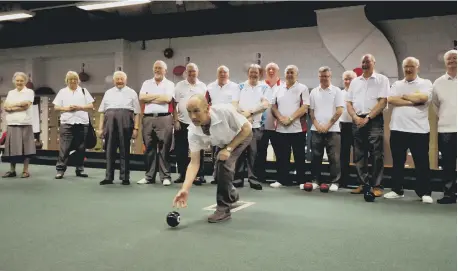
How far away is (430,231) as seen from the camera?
10.2ft

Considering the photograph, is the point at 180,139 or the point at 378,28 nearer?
the point at 180,139

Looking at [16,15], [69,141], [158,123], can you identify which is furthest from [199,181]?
[16,15]

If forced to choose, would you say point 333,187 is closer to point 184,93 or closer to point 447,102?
point 447,102

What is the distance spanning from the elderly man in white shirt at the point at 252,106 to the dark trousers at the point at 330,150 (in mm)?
686

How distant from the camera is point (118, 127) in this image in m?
5.39

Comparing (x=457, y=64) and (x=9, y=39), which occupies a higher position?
(x=9, y=39)

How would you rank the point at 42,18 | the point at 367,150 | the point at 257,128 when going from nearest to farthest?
the point at 367,150 → the point at 257,128 → the point at 42,18

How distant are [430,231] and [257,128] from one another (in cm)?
259

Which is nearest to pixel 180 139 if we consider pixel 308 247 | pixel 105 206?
pixel 105 206

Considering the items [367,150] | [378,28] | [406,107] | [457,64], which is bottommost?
[367,150]

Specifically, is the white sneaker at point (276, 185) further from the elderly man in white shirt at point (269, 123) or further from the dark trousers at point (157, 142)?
the dark trousers at point (157, 142)

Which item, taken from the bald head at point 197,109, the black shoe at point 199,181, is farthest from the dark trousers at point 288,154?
the bald head at point 197,109

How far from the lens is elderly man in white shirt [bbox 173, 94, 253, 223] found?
9.97 ft

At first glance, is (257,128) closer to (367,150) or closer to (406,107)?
(367,150)
